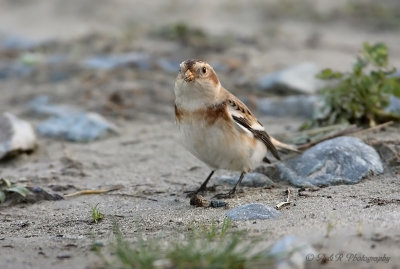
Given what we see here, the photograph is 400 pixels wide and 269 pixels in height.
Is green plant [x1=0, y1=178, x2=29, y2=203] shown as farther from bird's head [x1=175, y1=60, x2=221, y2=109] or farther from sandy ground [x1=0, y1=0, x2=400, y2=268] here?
bird's head [x1=175, y1=60, x2=221, y2=109]

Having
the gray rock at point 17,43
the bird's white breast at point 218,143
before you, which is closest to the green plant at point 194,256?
the bird's white breast at point 218,143

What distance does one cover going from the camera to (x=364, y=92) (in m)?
6.42

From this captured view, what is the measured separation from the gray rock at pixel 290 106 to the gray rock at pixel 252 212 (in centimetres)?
294

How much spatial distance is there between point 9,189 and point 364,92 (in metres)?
3.15

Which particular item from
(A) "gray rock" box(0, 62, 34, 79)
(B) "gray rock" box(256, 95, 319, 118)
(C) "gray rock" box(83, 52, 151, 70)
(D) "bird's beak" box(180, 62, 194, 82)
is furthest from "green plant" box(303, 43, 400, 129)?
(A) "gray rock" box(0, 62, 34, 79)

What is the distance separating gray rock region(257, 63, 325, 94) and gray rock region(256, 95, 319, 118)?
0.72ft

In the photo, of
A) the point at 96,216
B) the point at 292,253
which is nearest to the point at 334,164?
the point at 96,216

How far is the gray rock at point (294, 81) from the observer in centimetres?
817

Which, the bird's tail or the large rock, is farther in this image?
the large rock

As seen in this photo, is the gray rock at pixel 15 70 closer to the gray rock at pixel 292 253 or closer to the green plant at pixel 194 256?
the green plant at pixel 194 256

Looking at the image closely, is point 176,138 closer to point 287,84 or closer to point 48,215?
point 287,84

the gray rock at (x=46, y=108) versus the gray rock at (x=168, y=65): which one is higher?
the gray rock at (x=168, y=65)

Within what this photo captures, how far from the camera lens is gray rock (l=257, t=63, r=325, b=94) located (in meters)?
8.17

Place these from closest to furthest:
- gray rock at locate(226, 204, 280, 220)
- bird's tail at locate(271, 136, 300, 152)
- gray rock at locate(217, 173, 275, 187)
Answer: gray rock at locate(226, 204, 280, 220), gray rock at locate(217, 173, 275, 187), bird's tail at locate(271, 136, 300, 152)
